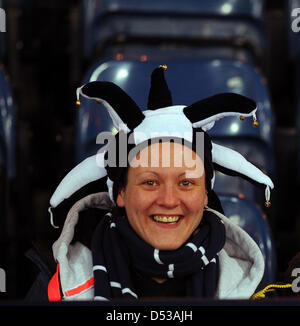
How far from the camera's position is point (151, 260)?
1.66ft

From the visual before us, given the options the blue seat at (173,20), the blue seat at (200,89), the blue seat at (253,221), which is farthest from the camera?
the blue seat at (173,20)

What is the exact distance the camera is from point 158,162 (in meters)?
0.49

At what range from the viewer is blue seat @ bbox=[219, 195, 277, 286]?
611 millimetres

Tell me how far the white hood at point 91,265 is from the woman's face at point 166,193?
50mm

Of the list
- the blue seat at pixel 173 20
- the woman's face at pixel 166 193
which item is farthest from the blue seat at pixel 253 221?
the blue seat at pixel 173 20

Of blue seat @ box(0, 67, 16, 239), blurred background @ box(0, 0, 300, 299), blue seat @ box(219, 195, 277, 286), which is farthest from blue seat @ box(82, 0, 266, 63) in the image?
blue seat @ box(219, 195, 277, 286)

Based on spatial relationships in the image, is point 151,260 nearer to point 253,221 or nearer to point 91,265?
point 91,265

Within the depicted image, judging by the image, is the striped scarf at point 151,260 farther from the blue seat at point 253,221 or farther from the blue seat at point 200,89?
the blue seat at point 200,89

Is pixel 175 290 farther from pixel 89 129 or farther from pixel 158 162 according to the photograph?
pixel 89 129

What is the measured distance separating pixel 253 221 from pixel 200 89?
18cm

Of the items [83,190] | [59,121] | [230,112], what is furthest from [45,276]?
[59,121]

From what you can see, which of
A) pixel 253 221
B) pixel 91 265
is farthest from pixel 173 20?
pixel 91 265

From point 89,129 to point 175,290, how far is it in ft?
0.97

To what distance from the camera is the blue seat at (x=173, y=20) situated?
105 centimetres
